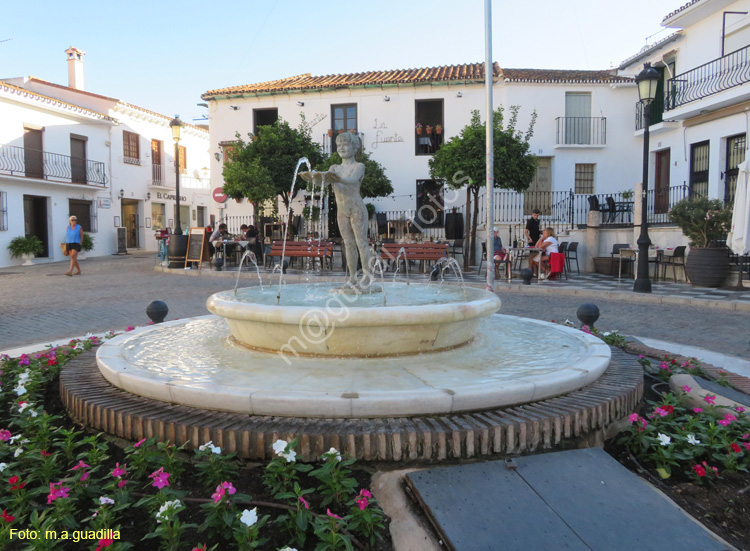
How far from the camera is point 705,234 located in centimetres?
1108

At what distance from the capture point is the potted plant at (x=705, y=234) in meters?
10.9

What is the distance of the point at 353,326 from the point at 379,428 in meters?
0.96

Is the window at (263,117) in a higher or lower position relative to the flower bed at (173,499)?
higher

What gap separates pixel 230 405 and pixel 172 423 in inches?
10.8

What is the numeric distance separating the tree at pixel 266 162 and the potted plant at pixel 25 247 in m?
8.58

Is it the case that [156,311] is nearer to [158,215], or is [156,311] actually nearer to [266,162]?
[266,162]

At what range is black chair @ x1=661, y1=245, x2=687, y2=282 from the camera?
12.7 meters

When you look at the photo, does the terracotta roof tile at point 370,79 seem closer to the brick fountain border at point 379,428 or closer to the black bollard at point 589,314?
the black bollard at point 589,314

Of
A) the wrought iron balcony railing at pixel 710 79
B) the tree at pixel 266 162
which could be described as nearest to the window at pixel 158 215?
the tree at pixel 266 162

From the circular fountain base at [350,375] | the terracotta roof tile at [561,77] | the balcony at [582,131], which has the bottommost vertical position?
the circular fountain base at [350,375]

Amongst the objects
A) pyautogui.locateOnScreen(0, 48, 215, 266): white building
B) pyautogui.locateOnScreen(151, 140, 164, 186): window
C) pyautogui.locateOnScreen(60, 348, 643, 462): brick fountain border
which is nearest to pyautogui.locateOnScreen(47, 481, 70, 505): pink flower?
pyautogui.locateOnScreen(60, 348, 643, 462): brick fountain border

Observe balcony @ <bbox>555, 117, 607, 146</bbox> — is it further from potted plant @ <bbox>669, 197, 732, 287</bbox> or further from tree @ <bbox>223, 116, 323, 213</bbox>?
potted plant @ <bbox>669, 197, 732, 287</bbox>

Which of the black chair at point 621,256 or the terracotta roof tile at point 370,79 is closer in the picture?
the black chair at point 621,256

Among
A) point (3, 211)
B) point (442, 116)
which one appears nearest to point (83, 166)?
point (3, 211)
